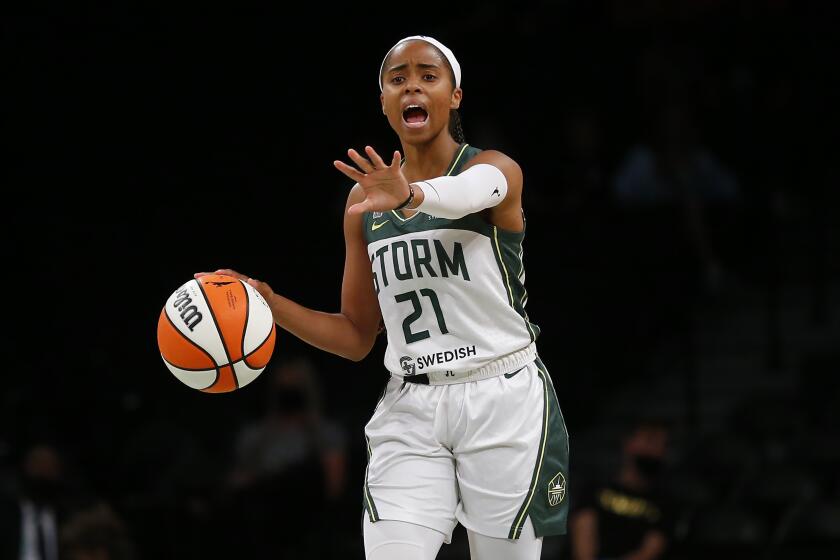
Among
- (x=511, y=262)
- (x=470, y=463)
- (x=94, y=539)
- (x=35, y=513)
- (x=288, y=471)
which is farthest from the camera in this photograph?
(x=288, y=471)

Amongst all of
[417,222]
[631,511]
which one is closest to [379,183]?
[417,222]

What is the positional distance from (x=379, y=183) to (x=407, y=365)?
2.19 ft

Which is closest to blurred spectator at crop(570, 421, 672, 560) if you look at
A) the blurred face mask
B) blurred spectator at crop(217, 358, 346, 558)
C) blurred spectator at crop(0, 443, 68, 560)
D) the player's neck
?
blurred spectator at crop(217, 358, 346, 558)

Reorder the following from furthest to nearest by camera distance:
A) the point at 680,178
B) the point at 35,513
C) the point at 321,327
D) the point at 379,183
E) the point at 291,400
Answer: the point at 680,178
the point at 291,400
the point at 35,513
the point at 321,327
the point at 379,183

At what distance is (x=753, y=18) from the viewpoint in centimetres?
1002

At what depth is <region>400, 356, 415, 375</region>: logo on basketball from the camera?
4.18m

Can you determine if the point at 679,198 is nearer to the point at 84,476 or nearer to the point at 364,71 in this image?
the point at 364,71

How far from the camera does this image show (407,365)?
4.19 metres

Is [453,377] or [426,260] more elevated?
[426,260]

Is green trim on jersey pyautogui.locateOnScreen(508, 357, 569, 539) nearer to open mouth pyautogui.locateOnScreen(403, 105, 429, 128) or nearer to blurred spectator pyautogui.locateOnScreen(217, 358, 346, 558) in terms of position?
open mouth pyautogui.locateOnScreen(403, 105, 429, 128)

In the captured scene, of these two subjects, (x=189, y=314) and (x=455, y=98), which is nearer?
(x=189, y=314)

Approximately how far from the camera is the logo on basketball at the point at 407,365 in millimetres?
4180

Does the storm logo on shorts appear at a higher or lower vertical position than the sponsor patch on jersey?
lower

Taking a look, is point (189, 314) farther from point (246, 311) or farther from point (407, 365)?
point (407, 365)
